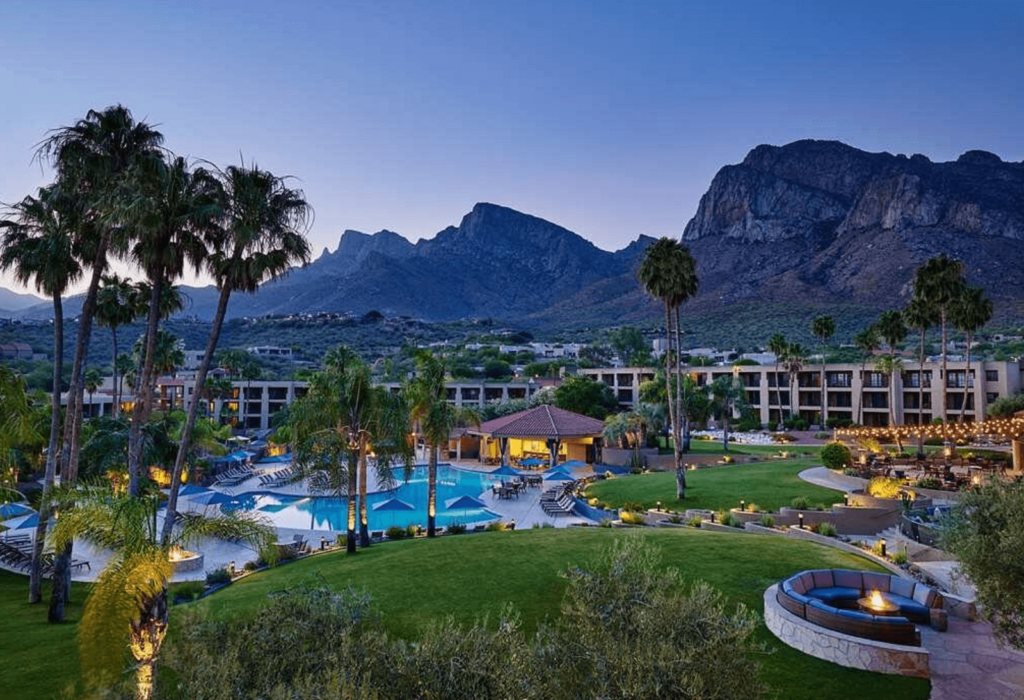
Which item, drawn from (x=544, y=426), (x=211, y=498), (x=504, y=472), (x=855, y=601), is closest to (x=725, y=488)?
(x=504, y=472)

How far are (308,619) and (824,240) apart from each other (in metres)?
196

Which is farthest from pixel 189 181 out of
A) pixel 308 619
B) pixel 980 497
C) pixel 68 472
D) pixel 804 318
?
pixel 804 318

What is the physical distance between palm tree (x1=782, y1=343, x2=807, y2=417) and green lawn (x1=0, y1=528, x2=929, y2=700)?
53708 mm

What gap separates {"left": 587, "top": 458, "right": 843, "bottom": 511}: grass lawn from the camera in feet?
107

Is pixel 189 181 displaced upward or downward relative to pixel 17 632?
upward

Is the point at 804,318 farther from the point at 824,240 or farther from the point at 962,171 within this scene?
the point at 962,171

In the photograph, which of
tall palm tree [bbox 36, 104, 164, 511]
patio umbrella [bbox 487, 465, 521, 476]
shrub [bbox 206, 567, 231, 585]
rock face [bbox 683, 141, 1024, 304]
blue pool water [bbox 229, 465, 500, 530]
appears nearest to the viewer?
tall palm tree [bbox 36, 104, 164, 511]

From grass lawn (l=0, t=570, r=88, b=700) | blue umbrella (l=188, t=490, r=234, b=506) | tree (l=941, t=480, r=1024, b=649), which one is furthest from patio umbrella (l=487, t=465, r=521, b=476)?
tree (l=941, t=480, r=1024, b=649)

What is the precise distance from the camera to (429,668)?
739 centimetres

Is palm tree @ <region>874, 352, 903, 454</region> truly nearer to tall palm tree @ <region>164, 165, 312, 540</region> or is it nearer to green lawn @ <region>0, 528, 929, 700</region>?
green lawn @ <region>0, 528, 929, 700</region>

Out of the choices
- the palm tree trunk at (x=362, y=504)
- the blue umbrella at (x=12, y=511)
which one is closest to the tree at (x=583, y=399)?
the palm tree trunk at (x=362, y=504)

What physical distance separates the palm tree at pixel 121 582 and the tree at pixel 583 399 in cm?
5379

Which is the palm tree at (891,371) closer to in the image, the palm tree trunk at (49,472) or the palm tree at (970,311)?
the palm tree at (970,311)

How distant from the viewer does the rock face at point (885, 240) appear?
133m
